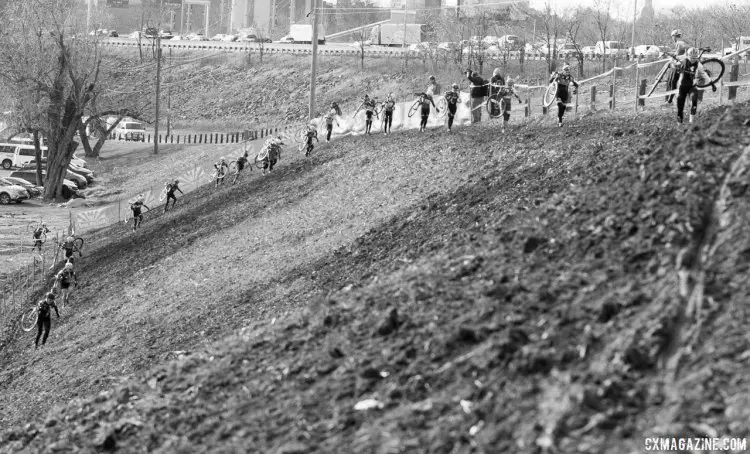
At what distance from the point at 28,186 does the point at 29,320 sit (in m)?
33.2

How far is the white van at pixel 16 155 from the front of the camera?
73.1 m

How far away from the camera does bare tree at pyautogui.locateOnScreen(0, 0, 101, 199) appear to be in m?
61.5

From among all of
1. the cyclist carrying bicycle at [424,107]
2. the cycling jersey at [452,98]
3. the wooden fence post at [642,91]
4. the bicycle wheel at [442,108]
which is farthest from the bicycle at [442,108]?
the wooden fence post at [642,91]

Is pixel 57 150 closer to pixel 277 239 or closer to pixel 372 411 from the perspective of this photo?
pixel 277 239

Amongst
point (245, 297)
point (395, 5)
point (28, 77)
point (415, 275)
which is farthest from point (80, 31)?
point (395, 5)

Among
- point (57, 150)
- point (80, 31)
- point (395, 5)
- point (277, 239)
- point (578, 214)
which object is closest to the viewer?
point (578, 214)

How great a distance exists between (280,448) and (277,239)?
63.3ft

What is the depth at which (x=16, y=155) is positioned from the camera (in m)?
73.5

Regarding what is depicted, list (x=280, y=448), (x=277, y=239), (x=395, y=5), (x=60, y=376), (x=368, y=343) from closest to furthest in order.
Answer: (x=280, y=448) < (x=368, y=343) < (x=60, y=376) < (x=277, y=239) < (x=395, y=5)

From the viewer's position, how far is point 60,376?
23547mm

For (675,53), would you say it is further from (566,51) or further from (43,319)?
(566,51)

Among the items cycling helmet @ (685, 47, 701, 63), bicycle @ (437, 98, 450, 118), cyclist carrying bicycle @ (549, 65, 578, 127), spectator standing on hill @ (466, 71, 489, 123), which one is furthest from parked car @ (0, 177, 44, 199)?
cycling helmet @ (685, 47, 701, 63)

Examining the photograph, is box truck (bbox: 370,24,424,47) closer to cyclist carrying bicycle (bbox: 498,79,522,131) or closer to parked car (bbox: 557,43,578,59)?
parked car (bbox: 557,43,578,59)

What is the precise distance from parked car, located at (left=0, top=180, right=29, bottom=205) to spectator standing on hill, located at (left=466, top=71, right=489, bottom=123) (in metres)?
28.6
